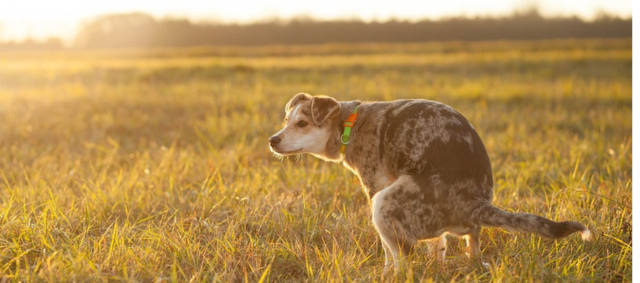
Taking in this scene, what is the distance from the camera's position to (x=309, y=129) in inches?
174

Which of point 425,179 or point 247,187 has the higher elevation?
point 425,179

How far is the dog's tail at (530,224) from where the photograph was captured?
3180mm

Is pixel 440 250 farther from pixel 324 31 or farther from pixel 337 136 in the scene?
pixel 324 31

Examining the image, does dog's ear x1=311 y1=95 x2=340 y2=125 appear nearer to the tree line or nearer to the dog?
the dog

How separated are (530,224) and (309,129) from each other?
6.21 feet

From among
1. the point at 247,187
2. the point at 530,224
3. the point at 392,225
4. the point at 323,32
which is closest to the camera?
the point at 530,224

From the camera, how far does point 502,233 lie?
4457mm

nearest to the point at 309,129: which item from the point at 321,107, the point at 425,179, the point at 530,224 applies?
the point at 321,107

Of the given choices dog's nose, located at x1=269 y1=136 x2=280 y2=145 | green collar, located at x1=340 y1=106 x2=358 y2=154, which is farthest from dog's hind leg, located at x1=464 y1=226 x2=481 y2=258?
dog's nose, located at x1=269 y1=136 x2=280 y2=145

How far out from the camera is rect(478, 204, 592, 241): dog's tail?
3.18 meters

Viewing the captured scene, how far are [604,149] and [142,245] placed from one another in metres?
6.26

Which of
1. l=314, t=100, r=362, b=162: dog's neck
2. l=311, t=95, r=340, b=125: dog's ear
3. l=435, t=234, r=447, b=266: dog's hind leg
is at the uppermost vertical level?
l=311, t=95, r=340, b=125: dog's ear

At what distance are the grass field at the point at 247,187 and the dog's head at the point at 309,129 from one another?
576mm

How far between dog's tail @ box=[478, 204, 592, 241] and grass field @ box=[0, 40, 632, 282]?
30cm
